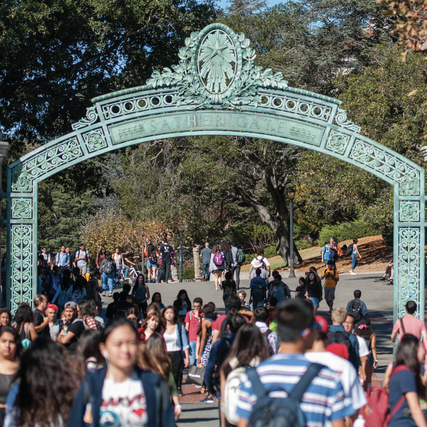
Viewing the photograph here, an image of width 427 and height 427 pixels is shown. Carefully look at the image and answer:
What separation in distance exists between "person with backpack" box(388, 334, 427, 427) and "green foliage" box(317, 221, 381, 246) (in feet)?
125

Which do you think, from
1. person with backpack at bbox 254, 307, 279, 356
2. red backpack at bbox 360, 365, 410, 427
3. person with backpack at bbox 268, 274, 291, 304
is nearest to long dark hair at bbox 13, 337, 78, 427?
red backpack at bbox 360, 365, 410, 427

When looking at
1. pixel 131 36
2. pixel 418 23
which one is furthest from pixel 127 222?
pixel 418 23

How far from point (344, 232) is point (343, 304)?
81.9 feet

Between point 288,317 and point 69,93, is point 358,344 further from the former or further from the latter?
point 69,93

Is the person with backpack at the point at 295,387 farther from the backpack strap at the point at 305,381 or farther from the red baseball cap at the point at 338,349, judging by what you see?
the red baseball cap at the point at 338,349

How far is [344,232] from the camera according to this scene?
143ft

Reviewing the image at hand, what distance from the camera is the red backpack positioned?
505 centimetres

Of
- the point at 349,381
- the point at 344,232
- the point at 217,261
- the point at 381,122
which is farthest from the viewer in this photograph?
the point at 344,232

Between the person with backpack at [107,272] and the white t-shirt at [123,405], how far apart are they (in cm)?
1736

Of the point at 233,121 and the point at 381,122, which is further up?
the point at 381,122

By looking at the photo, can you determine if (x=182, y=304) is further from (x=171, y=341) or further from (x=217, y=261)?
(x=217, y=261)

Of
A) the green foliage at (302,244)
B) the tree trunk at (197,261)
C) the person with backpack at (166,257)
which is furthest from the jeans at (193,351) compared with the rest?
the green foliage at (302,244)

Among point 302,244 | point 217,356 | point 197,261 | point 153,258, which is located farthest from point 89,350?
point 302,244

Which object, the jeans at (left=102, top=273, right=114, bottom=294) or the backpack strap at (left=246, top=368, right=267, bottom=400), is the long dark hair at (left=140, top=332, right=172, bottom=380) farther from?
the jeans at (left=102, top=273, right=114, bottom=294)
